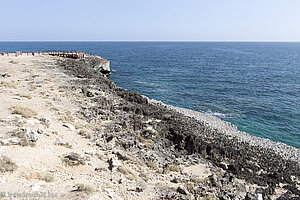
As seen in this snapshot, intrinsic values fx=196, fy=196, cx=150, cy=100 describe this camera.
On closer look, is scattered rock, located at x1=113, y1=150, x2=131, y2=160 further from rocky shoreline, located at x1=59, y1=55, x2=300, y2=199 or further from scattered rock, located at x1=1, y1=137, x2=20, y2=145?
scattered rock, located at x1=1, y1=137, x2=20, y2=145

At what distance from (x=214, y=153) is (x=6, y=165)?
55.3ft

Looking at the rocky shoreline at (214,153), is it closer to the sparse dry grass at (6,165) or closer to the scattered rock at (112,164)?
the scattered rock at (112,164)

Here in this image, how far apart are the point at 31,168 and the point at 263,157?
22.5 metres

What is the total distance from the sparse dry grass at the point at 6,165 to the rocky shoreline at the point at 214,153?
23.7ft

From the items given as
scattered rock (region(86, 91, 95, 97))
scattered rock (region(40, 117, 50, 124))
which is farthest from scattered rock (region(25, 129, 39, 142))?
scattered rock (region(86, 91, 95, 97))

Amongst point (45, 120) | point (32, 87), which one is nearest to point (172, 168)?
point (45, 120)

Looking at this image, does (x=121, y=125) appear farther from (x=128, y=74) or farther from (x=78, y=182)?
(x=128, y=74)

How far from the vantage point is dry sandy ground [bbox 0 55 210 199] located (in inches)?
376

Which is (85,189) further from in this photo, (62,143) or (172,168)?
Result: (172,168)

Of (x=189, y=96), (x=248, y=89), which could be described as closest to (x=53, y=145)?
(x=189, y=96)

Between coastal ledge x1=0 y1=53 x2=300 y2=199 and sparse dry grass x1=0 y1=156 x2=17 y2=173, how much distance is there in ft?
0.67

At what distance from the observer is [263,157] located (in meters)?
22.1

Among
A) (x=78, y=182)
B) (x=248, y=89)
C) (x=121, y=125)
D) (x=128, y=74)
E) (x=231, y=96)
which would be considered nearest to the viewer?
(x=78, y=182)

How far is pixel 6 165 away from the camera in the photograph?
32.8 ft
